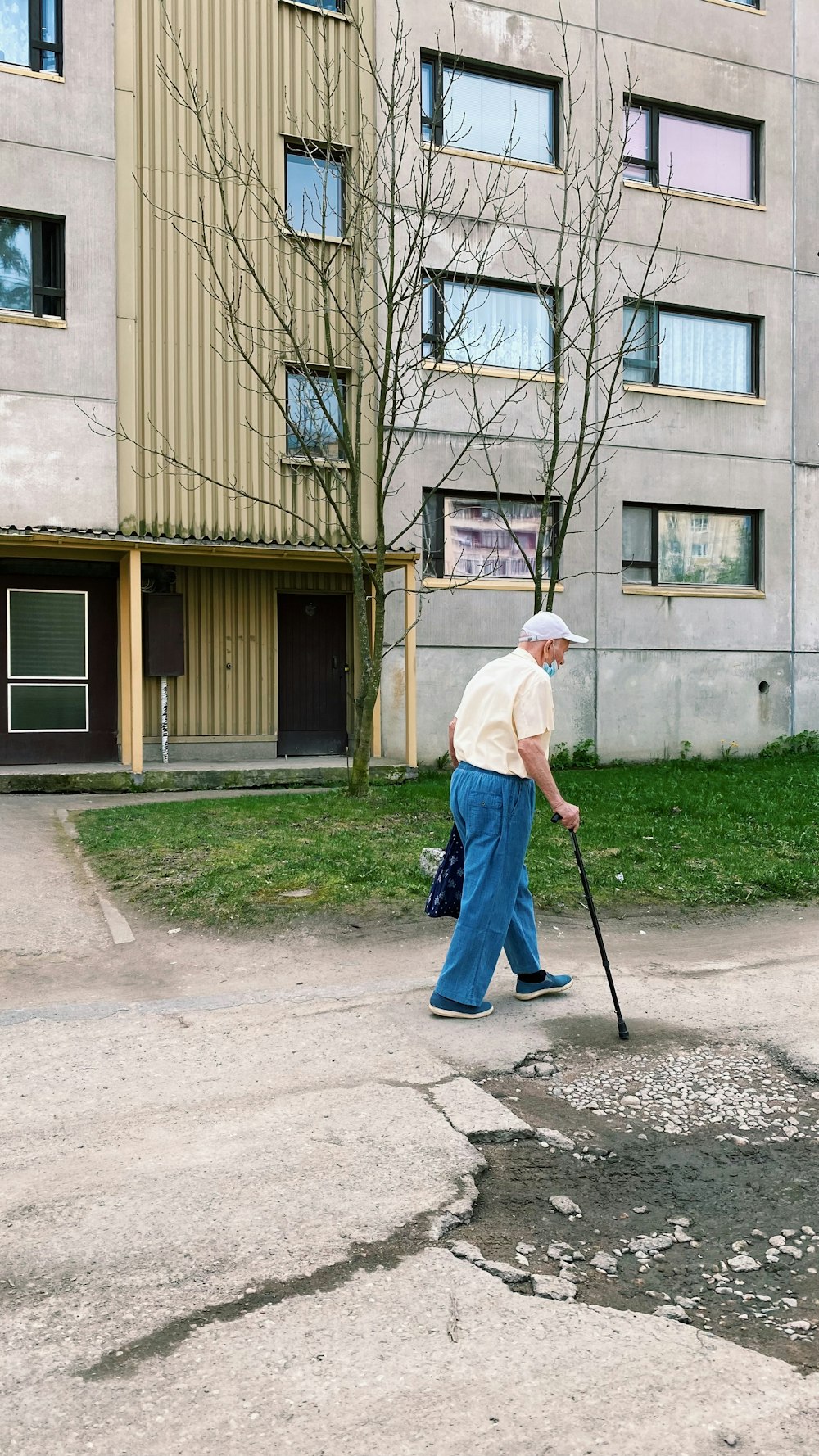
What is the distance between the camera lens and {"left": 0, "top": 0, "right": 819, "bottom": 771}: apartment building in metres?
15.8

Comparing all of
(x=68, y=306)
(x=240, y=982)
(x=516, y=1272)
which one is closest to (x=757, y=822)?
(x=240, y=982)

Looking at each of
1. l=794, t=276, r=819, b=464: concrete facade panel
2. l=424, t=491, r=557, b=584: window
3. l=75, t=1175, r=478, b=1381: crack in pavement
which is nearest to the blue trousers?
l=75, t=1175, r=478, b=1381: crack in pavement

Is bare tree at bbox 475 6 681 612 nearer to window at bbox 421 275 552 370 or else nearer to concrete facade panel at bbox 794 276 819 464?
window at bbox 421 275 552 370

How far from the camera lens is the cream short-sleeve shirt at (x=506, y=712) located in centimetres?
538

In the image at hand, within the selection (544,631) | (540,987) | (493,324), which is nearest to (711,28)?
(493,324)

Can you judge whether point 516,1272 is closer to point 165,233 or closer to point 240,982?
point 240,982

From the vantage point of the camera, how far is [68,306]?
1578 cm

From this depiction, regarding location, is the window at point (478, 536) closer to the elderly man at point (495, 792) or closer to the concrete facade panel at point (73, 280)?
the concrete facade panel at point (73, 280)

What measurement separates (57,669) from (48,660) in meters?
0.18

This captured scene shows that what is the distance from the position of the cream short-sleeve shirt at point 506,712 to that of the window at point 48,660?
11918 millimetres

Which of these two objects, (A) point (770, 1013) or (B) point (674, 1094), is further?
(A) point (770, 1013)

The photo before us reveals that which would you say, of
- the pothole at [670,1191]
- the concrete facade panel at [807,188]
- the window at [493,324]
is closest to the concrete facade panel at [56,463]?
the window at [493,324]

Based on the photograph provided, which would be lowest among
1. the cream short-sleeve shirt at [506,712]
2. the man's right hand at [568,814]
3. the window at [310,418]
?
the man's right hand at [568,814]

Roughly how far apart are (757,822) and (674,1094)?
741 centimetres
